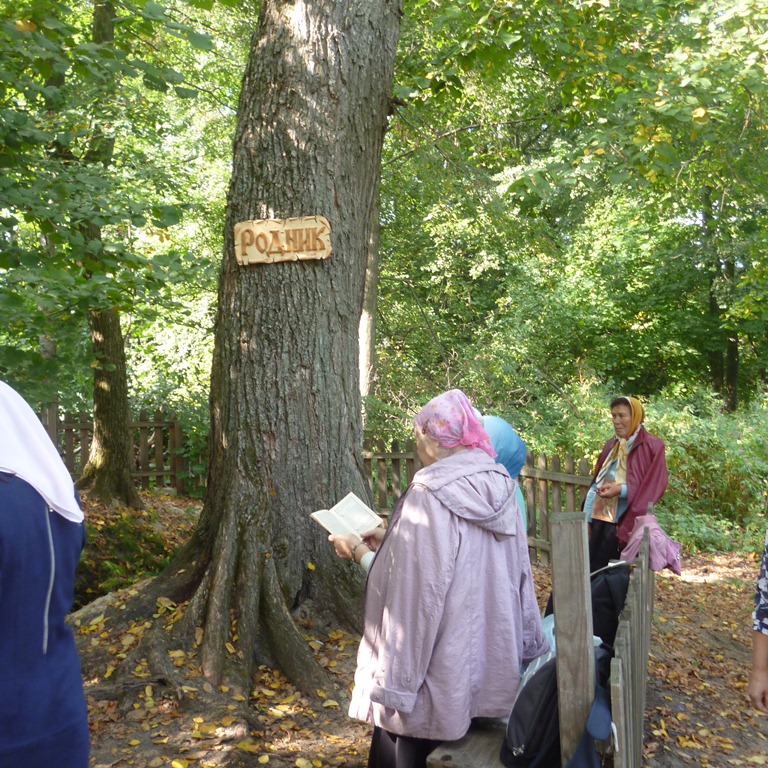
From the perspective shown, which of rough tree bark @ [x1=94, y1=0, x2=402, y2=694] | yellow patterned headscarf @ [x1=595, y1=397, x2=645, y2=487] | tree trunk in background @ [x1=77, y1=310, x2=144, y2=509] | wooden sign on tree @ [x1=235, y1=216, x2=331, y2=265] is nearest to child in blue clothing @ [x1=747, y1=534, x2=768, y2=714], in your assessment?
rough tree bark @ [x1=94, y1=0, x2=402, y2=694]

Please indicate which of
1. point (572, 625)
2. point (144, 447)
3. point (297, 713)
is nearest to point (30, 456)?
point (572, 625)

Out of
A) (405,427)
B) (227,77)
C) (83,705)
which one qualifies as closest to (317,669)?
(83,705)

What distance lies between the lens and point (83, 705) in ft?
6.92

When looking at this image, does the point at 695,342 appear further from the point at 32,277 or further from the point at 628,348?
the point at 32,277

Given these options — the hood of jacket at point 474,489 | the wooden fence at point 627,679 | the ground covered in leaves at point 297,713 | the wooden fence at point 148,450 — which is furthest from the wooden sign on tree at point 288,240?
the wooden fence at point 148,450

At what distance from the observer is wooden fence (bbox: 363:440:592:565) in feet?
28.6

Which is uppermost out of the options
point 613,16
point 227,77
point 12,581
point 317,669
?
point 227,77

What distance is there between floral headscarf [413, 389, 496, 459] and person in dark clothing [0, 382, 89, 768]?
1.28 m

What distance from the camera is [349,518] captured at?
138 inches

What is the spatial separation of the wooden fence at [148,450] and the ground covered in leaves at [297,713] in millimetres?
6094

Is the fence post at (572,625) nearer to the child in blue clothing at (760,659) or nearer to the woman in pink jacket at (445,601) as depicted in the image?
the woman in pink jacket at (445,601)

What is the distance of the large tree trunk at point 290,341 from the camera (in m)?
4.68

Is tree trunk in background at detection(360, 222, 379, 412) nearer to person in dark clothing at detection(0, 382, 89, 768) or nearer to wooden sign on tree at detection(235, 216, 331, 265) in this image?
wooden sign on tree at detection(235, 216, 331, 265)

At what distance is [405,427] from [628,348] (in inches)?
521
